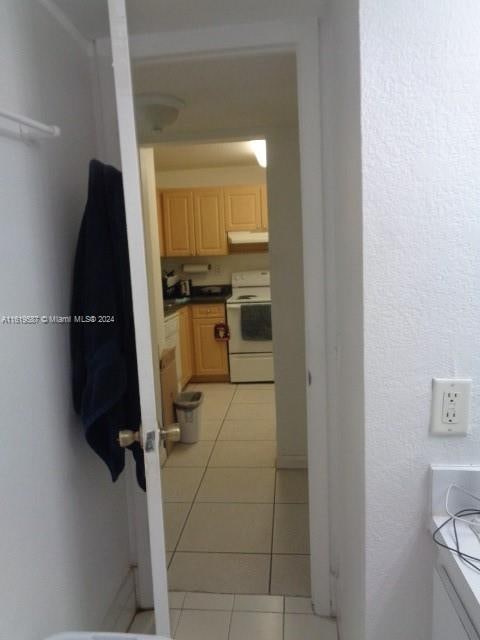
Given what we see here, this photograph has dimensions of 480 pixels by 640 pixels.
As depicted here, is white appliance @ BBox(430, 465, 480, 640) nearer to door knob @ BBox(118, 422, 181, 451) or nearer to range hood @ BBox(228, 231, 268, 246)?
door knob @ BBox(118, 422, 181, 451)

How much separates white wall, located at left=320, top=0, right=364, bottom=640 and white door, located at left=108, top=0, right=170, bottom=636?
20.0 inches

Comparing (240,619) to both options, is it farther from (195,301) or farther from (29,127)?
(195,301)

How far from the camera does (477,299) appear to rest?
96 centimetres

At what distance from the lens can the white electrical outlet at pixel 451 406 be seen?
98cm

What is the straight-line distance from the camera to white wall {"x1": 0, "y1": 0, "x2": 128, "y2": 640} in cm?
107

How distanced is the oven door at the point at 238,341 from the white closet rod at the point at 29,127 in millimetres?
3524

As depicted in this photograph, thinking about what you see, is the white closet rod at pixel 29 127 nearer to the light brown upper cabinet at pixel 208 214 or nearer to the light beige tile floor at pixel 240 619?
the light beige tile floor at pixel 240 619

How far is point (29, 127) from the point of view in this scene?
112 cm

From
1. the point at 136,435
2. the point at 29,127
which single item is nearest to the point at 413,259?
the point at 136,435

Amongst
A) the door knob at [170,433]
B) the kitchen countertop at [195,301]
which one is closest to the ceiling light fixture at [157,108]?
the door knob at [170,433]

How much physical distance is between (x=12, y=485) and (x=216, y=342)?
3.82 metres

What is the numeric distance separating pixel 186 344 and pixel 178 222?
1.39 meters

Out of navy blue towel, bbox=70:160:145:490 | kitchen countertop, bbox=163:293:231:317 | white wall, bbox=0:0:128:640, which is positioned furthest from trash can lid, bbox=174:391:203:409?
navy blue towel, bbox=70:160:145:490

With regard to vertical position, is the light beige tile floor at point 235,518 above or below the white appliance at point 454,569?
below
